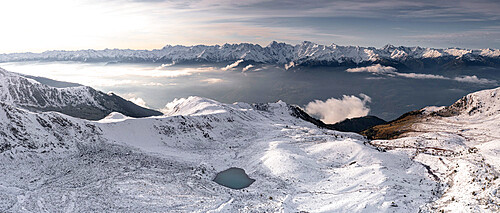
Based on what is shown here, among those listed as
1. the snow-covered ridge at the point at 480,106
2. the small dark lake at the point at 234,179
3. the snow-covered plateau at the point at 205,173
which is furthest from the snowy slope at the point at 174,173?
the snow-covered ridge at the point at 480,106

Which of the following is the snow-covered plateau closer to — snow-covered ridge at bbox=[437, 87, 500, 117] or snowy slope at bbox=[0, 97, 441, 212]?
snowy slope at bbox=[0, 97, 441, 212]

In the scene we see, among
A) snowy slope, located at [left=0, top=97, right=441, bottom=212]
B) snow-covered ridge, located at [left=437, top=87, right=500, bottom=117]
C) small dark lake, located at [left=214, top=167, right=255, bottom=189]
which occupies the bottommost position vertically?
snow-covered ridge, located at [left=437, top=87, right=500, bottom=117]

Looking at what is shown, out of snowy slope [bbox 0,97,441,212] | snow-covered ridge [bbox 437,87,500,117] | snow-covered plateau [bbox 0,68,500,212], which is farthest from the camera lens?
snow-covered ridge [bbox 437,87,500,117]

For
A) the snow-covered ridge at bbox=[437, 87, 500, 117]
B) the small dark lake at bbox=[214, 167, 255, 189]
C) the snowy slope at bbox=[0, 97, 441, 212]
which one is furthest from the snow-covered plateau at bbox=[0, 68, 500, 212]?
the snow-covered ridge at bbox=[437, 87, 500, 117]

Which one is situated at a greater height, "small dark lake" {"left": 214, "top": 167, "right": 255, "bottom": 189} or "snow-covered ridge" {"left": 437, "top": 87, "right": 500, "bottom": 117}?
"small dark lake" {"left": 214, "top": 167, "right": 255, "bottom": 189}

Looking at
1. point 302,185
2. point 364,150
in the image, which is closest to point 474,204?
point 302,185
